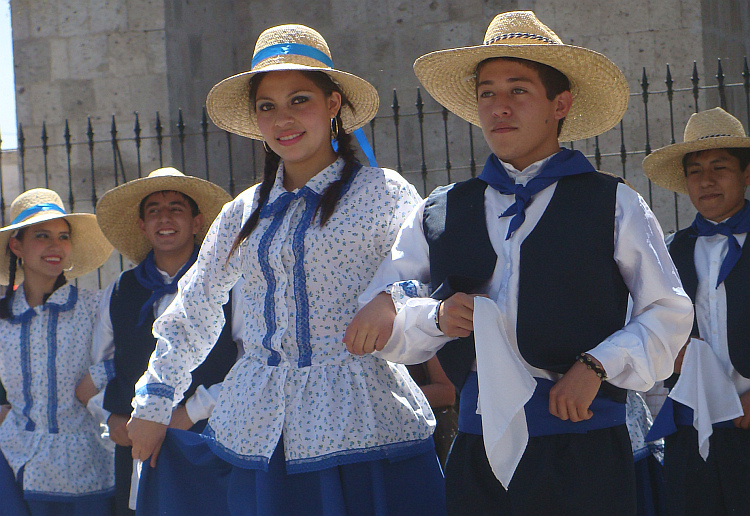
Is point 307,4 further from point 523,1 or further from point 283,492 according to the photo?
point 283,492

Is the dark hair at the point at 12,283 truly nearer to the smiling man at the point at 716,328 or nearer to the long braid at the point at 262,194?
the long braid at the point at 262,194

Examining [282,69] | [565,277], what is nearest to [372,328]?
[565,277]

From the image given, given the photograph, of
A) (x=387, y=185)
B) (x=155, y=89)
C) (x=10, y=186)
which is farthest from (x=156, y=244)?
(x=10, y=186)

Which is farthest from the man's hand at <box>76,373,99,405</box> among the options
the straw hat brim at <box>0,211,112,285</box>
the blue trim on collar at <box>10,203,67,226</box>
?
the blue trim on collar at <box>10,203,67,226</box>

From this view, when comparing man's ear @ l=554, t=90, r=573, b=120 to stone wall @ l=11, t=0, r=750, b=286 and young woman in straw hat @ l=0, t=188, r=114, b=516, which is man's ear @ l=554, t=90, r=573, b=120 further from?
stone wall @ l=11, t=0, r=750, b=286

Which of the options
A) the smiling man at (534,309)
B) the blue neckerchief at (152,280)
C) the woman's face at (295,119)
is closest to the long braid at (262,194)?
the woman's face at (295,119)

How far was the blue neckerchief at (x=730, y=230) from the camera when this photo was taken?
13.4 feet

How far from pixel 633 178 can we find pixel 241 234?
5387 mm

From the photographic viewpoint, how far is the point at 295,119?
2.96m

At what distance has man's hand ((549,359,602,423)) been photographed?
2.25m

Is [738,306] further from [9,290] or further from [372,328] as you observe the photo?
[9,290]

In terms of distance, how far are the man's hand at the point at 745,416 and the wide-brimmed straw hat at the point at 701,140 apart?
1.18m

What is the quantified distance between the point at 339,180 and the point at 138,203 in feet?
6.76

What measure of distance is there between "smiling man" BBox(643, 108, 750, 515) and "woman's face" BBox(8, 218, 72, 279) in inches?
123
